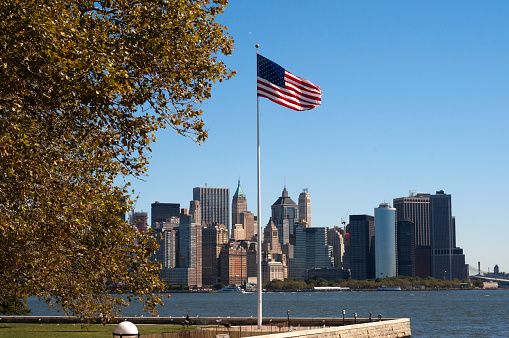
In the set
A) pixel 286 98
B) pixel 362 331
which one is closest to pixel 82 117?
pixel 286 98

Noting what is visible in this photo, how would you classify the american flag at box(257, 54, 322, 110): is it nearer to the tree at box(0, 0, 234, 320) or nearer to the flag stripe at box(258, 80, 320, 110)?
the flag stripe at box(258, 80, 320, 110)

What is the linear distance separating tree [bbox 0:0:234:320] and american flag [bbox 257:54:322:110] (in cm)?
1112

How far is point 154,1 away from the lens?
18469 mm

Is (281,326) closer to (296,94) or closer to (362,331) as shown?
(362,331)

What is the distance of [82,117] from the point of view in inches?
709

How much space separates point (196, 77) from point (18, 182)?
19.2 ft

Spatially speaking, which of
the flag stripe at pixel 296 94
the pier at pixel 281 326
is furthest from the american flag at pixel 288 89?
the pier at pixel 281 326

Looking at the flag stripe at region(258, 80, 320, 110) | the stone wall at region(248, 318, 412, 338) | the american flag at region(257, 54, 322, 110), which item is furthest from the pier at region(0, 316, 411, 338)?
the american flag at region(257, 54, 322, 110)

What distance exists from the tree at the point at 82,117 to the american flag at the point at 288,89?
11.1 metres

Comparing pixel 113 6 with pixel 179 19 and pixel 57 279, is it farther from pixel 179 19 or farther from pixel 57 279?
pixel 57 279

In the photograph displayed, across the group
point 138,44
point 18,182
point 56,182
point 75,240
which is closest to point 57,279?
point 75,240

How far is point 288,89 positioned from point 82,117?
15.6 metres

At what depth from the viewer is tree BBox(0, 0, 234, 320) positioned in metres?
15.9

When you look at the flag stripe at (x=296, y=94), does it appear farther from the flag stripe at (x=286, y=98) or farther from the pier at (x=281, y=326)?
the pier at (x=281, y=326)
